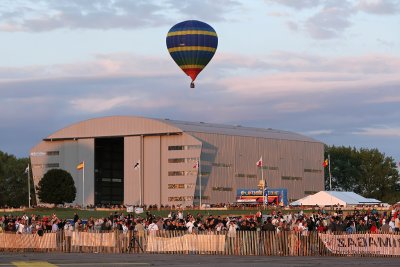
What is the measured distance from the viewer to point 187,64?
74.9 m

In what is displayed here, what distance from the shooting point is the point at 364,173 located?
19862 centimetres

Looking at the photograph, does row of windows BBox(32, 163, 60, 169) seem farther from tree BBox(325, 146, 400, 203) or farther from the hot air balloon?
the hot air balloon

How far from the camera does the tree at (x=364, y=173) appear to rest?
646 feet

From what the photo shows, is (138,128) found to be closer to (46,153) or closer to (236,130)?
(236,130)

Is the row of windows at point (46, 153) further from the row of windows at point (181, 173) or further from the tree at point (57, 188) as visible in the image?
the row of windows at point (181, 173)

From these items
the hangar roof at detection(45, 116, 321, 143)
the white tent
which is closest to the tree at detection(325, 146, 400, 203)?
the hangar roof at detection(45, 116, 321, 143)

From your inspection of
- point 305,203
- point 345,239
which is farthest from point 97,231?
point 305,203

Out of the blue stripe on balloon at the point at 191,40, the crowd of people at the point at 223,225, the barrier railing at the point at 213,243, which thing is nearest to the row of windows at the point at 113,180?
the blue stripe on balloon at the point at 191,40

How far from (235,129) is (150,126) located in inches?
619

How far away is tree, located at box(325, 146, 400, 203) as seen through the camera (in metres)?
197

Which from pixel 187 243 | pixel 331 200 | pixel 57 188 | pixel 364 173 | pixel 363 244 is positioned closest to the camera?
pixel 363 244

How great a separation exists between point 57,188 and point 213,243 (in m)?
104

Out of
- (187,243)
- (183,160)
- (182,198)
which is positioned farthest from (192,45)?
(182,198)

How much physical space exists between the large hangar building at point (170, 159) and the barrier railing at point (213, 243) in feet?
307
